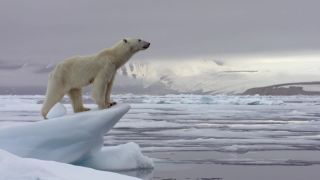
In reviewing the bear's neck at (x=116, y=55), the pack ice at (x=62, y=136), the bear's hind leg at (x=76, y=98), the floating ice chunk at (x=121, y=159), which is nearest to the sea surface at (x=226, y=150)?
the floating ice chunk at (x=121, y=159)

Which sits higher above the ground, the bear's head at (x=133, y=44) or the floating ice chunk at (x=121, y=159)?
the bear's head at (x=133, y=44)

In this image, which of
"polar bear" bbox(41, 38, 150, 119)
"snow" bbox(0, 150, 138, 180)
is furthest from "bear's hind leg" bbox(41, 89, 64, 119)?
"snow" bbox(0, 150, 138, 180)

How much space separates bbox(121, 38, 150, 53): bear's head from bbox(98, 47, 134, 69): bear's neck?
8cm

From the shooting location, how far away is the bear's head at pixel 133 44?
24.4ft

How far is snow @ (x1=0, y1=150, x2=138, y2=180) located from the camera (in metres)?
4.02

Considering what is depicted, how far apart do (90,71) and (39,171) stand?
10.6ft

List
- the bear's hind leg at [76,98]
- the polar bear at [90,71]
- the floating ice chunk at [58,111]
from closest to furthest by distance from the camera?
the polar bear at [90,71]
the bear's hind leg at [76,98]
the floating ice chunk at [58,111]

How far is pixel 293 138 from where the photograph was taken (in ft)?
42.8

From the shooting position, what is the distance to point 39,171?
4125mm

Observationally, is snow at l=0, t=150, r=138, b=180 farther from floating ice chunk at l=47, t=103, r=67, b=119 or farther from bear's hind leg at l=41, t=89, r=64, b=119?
floating ice chunk at l=47, t=103, r=67, b=119

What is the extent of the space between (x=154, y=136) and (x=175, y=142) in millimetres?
1523

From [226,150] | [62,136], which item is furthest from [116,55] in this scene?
[226,150]

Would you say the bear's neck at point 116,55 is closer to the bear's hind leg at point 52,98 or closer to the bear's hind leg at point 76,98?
the bear's hind leg at point 76,98

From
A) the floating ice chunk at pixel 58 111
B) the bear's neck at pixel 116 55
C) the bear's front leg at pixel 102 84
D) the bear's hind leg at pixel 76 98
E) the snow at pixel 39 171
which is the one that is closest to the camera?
the snow at pixel 39 171
